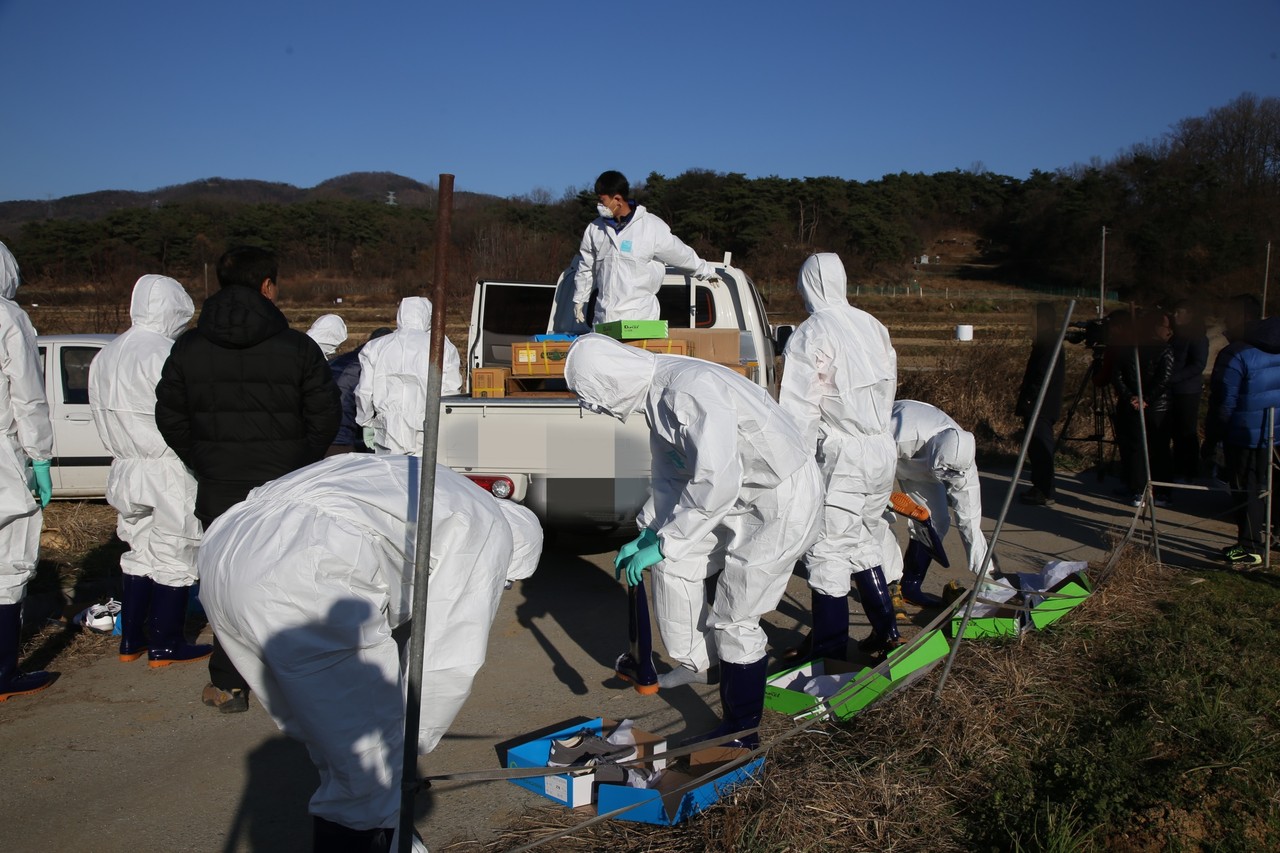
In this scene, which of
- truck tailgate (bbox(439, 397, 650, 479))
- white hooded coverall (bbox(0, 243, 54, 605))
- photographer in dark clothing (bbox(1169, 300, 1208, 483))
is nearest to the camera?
white hooded coverall (bbox(0, 243, 54, 605))

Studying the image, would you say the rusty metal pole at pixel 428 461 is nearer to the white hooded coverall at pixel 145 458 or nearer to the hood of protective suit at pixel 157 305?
the white hooded coverall at pixel 145 458

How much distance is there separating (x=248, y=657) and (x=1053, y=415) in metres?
8.17

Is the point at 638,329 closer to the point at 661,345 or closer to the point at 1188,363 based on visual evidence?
the point at 661,345

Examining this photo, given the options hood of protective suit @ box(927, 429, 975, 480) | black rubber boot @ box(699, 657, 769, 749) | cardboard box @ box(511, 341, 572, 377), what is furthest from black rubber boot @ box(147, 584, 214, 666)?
hood of protective suit @ box(927, 429, 975, 480)

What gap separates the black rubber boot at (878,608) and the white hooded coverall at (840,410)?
77mm

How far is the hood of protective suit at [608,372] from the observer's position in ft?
11.8

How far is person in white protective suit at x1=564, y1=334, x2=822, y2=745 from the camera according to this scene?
3484 mm

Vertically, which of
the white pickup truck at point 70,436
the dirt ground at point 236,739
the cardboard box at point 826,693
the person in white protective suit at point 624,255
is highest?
the person in white protective suit at point 624,255

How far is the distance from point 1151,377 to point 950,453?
5.17 metres

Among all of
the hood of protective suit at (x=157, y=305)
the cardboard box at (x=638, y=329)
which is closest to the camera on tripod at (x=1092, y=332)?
the cardboard box at (x=638, y=329)

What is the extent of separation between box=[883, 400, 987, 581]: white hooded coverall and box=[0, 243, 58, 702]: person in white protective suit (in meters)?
4.43

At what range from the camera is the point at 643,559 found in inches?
145

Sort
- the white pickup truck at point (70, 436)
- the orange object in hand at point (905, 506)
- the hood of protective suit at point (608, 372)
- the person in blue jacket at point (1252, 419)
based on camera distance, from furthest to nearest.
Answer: the white pickup truck at point (70, 436)
the person in blue jacket at point (1252, 419)
the orange object in hand at point (905, 506)
the hood of protective suit at point (608, 372)

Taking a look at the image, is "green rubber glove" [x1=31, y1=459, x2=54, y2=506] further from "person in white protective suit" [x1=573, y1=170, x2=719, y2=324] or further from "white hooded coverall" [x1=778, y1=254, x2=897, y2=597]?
"white hooded coverall" [x1=778, y1=254, x2=897, y2=597]
